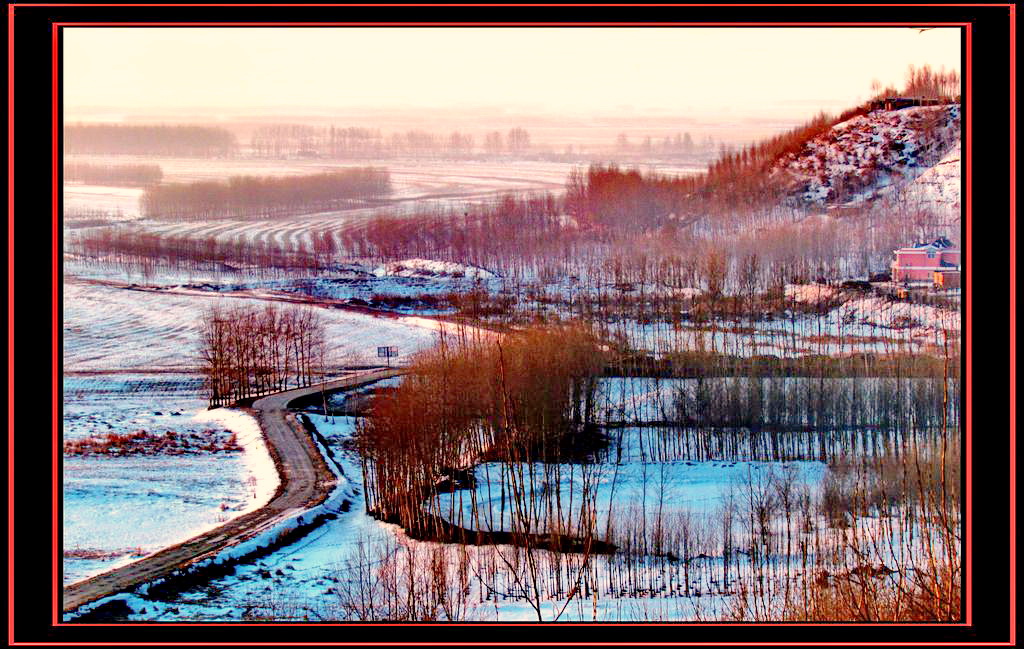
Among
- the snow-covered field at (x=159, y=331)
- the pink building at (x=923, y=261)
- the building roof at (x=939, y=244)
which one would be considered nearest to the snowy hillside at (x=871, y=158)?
the building roof at (x=939, y=244)

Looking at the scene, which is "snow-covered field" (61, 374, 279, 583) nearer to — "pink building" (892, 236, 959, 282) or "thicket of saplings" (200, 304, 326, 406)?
"thicket of saplings" (200, 304, 326, 406)

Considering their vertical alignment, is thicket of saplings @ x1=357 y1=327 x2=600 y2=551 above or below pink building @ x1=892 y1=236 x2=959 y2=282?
below

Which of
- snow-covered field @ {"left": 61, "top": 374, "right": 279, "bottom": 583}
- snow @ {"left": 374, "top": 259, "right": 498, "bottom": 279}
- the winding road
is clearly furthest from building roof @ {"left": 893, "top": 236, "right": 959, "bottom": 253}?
snow-covered field @ {"left": 61, "top": 374, "right": 279, "bottom": 583}

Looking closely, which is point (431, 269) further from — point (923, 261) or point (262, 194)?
point (923, 261)

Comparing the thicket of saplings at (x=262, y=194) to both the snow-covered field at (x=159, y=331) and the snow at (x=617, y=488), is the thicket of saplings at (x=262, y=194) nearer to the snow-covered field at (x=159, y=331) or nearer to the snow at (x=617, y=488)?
the snow-covered field at (x=159, y=331)

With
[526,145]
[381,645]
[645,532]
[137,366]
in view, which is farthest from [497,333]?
[381,645]

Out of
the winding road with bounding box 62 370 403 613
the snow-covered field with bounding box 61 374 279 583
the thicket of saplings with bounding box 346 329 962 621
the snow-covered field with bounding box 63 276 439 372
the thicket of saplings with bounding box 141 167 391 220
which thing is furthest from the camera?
the snow-covered field with bounding box 63 276 439 372
